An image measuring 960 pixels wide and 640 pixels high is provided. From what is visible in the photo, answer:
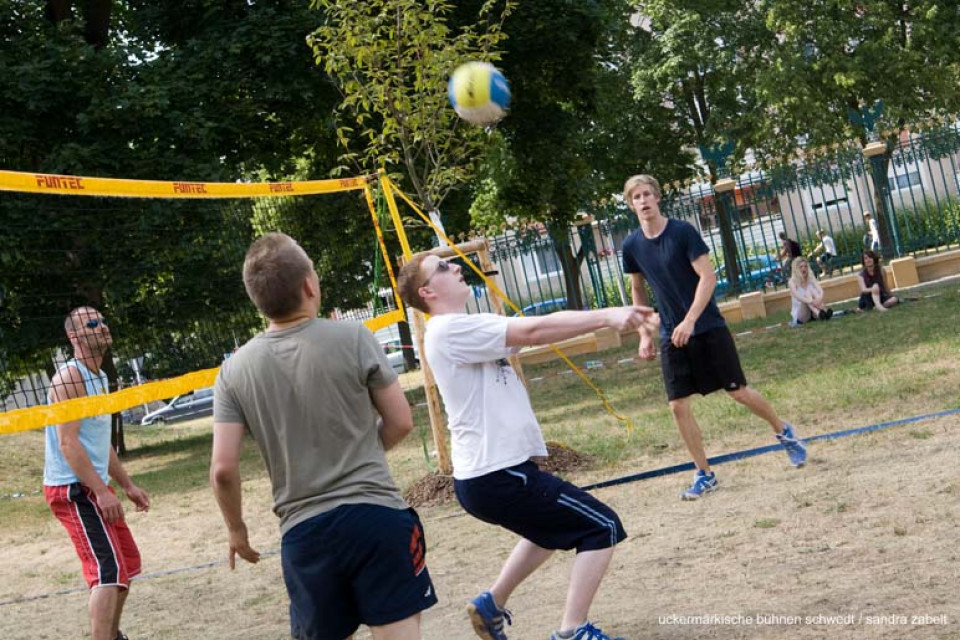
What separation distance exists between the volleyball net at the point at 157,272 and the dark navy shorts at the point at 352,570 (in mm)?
5175

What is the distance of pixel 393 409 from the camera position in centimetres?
373

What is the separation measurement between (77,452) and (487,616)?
235 cm

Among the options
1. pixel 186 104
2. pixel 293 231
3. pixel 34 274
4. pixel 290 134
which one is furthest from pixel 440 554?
pixel 290 134

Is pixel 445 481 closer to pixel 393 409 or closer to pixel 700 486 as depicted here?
pixel 700 486

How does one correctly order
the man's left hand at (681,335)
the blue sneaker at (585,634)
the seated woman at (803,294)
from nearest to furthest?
the blue sneaker at (585,634), the man's left hand at (681,335), the seated woman at (803,294)

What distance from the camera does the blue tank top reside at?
19.3 feet

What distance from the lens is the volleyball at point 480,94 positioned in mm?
8727

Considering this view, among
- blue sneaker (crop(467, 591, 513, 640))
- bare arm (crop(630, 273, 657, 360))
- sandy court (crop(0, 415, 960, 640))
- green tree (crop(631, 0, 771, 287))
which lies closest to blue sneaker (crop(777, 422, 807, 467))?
sandy court (crop(0, 415, 960, 640))

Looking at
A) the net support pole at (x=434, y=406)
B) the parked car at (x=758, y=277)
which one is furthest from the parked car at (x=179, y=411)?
the net support pole at (x=434, y=406)

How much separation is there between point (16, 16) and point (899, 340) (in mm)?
13924

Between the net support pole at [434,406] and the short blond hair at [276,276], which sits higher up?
the short blond hair at [276,276]

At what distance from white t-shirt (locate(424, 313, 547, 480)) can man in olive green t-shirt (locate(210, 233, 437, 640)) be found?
789 mm

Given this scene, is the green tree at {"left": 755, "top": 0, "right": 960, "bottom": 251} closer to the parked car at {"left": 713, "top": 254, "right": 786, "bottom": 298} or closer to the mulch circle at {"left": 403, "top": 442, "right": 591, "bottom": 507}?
the parked car at {"left": 713, "top": 254, "right": 786, "bottom": 298}

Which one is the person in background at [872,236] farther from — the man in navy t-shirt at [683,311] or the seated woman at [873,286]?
the man in navy t-shirt at [683,311]
